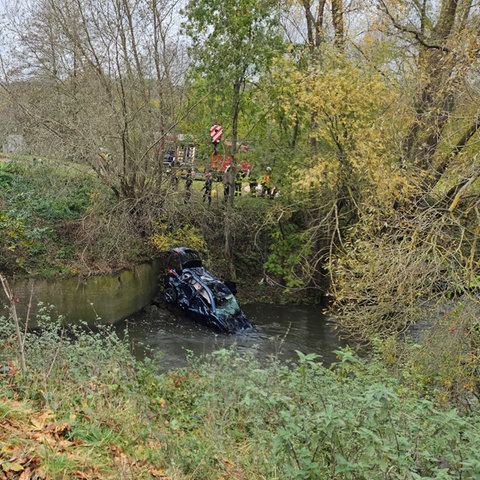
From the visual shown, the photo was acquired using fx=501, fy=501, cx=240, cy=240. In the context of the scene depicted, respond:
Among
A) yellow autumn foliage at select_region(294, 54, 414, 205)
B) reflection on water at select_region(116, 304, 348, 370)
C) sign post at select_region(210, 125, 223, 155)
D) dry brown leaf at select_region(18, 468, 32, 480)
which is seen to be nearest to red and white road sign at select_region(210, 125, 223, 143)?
sign post at select_region(210, 125, 223, 155)

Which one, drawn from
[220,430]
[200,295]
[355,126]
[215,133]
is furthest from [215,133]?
[220,430]

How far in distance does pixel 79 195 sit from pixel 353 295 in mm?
10224

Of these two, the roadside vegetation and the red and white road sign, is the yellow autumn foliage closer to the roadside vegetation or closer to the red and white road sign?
the roadside vegetation

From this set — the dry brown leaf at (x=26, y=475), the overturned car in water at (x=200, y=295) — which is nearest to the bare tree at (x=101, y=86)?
the overturned car in water at (x=200, y=295)

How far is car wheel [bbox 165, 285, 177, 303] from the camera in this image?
14.4 meters

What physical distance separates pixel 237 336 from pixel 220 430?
802 centimetres

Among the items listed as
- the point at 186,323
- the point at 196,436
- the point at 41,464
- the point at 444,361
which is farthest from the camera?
the point at 186,323

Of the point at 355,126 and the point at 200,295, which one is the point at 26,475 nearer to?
the point at 200,295

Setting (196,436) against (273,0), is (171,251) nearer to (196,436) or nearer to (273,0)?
(273,0)

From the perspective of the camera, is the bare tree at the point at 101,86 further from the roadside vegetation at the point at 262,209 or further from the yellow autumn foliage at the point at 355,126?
the yellow autumn foliage at the point at 355,126

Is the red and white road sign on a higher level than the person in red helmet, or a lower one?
higher

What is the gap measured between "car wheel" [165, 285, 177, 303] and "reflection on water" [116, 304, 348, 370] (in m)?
0.36

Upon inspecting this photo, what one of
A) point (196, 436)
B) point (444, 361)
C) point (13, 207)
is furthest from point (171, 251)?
point (196, 436)

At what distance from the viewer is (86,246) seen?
1409 cm
